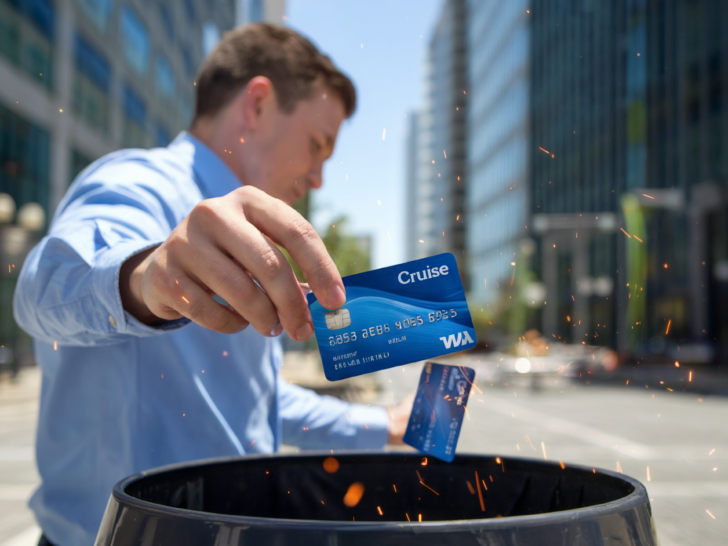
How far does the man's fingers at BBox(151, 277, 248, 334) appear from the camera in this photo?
709mm

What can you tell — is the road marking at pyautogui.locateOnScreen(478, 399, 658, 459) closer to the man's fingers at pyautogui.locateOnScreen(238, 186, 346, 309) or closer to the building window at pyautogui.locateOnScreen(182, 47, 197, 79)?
the man's fingers at pyautogui.locateOnScreen(238, 186, 346, 309)

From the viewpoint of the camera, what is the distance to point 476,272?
65.8 meters

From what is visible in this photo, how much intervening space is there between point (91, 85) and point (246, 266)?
2416 centimetres

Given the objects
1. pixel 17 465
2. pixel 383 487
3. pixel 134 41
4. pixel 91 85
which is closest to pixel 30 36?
pixel 91 85

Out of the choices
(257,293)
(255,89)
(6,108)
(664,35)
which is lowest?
(257,293)

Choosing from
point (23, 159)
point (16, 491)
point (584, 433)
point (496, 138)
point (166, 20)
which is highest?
point (166, 20)

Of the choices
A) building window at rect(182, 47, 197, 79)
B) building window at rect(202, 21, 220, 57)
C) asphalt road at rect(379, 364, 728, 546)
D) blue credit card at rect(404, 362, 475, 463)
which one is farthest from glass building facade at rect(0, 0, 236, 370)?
blue credit card at rect(404, 362, 475, 463)

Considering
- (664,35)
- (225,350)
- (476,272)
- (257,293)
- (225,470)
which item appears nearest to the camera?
(257,293)

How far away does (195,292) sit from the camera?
28.0 inches

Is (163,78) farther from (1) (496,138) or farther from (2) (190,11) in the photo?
(1) (496,138)

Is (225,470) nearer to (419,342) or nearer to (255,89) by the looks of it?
(419,342)

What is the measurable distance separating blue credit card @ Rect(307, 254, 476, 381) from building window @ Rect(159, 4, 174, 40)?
3176cm

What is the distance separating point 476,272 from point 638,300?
34020 millimetres

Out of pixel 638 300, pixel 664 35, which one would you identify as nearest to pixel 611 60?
pixel 664 35
